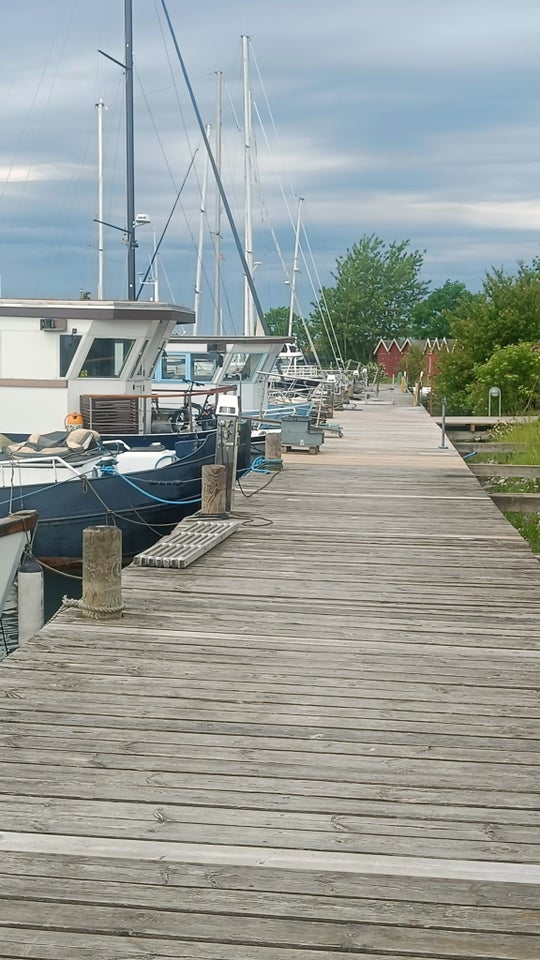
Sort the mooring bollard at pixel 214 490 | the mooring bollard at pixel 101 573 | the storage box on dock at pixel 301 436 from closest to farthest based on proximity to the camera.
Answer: the mooring bollard at pixel 101 573 → the mooring bollard at pixel 214 490 → the storage box on dock at pixel 301 436

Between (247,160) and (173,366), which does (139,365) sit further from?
(247,160)

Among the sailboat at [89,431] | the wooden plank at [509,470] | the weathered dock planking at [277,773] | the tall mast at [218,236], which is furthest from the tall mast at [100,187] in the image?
the weathered dock planking at [277,773]

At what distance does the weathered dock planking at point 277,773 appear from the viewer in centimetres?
339

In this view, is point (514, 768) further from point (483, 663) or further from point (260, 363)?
point (260, 363)

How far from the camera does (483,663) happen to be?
6398 millimetres

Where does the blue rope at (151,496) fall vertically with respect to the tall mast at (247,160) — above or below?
below

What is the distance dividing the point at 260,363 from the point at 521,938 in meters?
21.8

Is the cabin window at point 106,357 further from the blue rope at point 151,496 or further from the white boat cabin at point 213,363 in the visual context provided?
the white boat cabin at point 213,363

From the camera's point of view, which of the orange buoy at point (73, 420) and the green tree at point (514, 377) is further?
the green tree at point (514, 377)

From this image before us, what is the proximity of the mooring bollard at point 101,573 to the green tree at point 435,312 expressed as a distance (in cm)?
9330

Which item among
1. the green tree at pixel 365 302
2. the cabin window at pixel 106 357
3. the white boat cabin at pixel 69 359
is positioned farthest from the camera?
the green tree at pixel 365 302

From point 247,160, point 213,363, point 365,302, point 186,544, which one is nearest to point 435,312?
point 365,302

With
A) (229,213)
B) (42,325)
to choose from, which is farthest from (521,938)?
(229,213)

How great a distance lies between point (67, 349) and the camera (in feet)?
52.5
